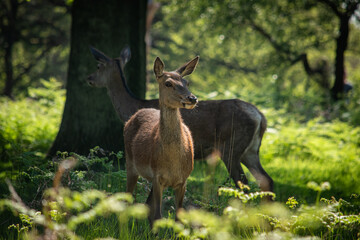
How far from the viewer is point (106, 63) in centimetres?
724

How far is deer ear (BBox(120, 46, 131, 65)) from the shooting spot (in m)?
7.13

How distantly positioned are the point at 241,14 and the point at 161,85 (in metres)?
10.2

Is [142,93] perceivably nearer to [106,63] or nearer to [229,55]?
[106,63]

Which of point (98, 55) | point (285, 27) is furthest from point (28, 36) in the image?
point (98, 55)

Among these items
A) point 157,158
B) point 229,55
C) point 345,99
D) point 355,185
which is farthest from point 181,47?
point 157,158

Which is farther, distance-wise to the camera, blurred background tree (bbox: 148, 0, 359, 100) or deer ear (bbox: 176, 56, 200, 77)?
blurred background tree (bbox: 148, 0, 359, 100)

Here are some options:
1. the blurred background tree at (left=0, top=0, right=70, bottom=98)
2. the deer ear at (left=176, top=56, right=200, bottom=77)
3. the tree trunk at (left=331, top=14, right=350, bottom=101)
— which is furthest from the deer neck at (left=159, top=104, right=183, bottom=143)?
the blurred background tree at (left=0, top=0, right=70, bottom=98)

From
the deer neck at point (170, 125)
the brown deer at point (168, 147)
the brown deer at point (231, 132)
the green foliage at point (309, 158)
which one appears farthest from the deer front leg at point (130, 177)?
the green foliage at point (309, 158)

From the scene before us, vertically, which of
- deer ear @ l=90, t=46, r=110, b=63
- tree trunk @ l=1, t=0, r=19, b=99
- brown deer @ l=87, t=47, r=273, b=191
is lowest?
brown deer @ l=87, t=47, r=273, b=191

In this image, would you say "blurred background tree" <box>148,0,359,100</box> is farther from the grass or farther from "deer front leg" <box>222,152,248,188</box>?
"deer front leg" <box>222,152,248,188</box>

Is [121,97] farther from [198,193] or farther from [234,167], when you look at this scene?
[234,167]

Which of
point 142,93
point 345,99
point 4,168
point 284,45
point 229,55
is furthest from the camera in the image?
point 229,55

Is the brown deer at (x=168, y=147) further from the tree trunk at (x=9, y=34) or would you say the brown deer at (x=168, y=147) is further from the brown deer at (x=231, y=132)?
the tree trunk at (x=9, y=34)

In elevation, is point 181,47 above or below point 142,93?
above
